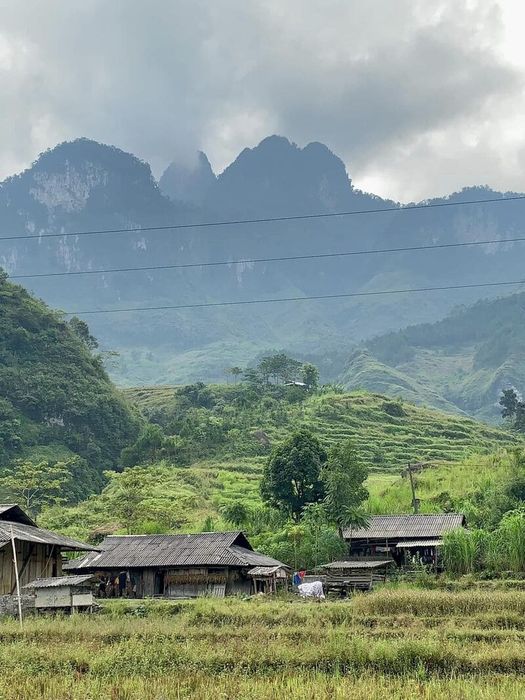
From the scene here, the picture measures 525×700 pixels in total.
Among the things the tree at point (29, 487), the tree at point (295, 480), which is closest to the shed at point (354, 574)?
the tree at point (295, 480)

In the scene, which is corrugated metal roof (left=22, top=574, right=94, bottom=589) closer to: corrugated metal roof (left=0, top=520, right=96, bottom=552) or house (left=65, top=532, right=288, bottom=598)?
corrugated metal roof (left=0, top=520, right=96, bottom=552)

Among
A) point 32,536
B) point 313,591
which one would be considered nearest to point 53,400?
point 32,536

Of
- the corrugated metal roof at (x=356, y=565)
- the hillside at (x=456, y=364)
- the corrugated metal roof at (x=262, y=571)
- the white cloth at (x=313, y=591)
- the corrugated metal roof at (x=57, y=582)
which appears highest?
the hillside at (x=456, y=364)

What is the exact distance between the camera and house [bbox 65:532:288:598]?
98.9 feet

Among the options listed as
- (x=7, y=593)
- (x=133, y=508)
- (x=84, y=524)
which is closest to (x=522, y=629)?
(x=7, y=593)

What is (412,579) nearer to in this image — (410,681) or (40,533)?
(40,533)

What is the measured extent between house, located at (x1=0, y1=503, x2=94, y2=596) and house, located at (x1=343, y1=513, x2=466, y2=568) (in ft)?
47.1

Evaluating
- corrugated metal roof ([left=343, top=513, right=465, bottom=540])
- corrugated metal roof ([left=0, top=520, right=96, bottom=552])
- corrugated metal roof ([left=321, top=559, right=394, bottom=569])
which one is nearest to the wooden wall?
corrugated metal roof ([left=0, top=520, right=96, bottom=552])

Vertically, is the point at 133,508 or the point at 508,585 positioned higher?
the point at 133,508

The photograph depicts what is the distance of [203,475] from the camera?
194ft

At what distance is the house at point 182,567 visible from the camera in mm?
30141

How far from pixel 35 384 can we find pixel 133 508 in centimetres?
3212

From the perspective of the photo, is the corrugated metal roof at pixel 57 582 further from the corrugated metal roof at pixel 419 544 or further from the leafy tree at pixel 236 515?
the leafy tree at pixel 236 515

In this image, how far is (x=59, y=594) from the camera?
24.9 m
